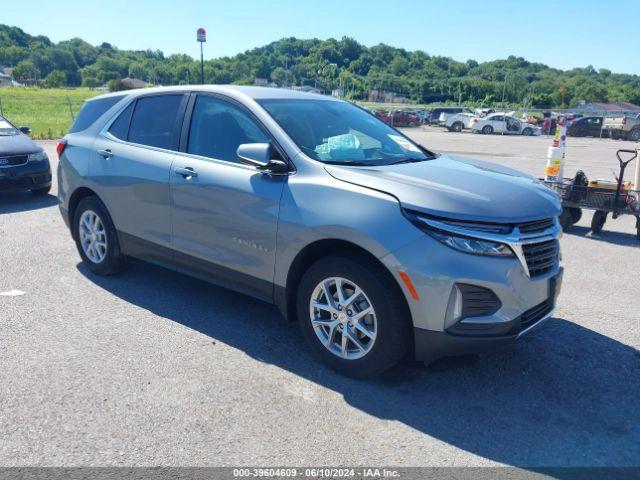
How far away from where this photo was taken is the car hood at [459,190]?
3.20 meters

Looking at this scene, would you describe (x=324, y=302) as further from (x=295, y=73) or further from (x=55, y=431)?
(x=295, y=73)

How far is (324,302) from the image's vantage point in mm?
3631

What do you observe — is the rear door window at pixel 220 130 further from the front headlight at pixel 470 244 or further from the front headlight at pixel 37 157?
the front headlight at pixel 37 157

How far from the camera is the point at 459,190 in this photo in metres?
3.36

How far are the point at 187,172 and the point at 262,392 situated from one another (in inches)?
71.2

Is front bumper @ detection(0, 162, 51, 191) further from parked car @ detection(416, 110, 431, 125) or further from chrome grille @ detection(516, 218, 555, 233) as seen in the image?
parked car @ detection(416, 110, 431, 125)

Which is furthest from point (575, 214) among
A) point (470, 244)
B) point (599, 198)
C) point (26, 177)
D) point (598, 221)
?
point (26, 177)

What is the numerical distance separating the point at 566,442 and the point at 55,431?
274 cm

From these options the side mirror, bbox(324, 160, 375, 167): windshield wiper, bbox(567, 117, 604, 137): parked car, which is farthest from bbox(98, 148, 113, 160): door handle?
bbox(567, 117, 604, 137): parked car

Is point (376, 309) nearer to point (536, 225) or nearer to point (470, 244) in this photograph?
point (470, 244)

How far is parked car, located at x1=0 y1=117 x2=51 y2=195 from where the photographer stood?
8844 mm

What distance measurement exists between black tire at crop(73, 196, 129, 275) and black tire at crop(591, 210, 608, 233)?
6.36 metres

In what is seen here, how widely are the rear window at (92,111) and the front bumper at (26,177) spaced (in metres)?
4.03

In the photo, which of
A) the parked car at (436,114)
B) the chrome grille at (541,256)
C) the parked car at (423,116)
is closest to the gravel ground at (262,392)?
the chrome grille at (541,256)
